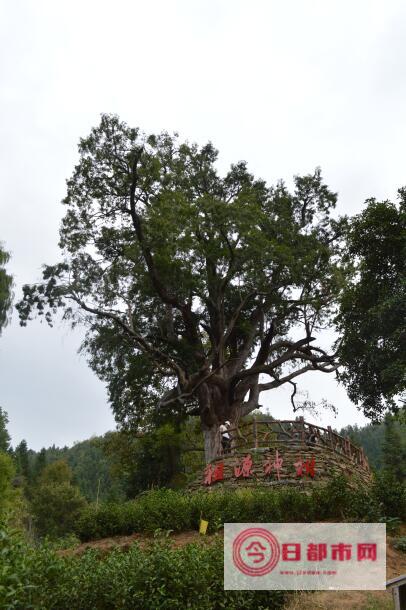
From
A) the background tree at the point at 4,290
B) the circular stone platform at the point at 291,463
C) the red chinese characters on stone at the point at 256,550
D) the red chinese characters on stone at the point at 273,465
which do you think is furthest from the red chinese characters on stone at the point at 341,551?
the background tree at the point at 4,290

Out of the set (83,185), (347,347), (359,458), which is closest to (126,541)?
(347,347)

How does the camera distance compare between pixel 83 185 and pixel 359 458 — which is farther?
pixel 83 185

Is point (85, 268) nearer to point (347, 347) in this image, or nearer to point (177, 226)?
point (177, 226)

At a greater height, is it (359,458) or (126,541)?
(359,458)

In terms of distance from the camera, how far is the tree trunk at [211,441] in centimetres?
1756

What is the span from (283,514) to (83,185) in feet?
43.6

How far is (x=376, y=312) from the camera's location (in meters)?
12.5

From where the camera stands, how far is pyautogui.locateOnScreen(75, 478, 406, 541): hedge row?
9.23 metres

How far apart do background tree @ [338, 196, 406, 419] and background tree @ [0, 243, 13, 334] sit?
1230cm

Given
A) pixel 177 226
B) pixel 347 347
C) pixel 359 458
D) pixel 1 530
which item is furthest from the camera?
pixel 177 226

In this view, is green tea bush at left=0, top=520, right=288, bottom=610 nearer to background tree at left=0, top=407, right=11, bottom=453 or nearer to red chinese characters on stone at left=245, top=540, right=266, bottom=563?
red chinese characters on stone at left=245, top=540, right=266, bottom=563

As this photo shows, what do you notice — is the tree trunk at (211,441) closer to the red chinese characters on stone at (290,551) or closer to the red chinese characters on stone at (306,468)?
the red chinese characters on stone at (306,468)

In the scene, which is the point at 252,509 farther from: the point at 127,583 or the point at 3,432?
the point at 3,432

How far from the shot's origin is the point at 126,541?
32.5 ft
